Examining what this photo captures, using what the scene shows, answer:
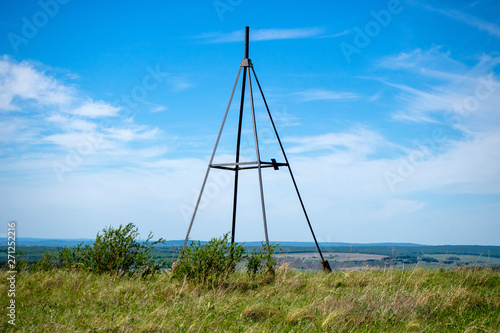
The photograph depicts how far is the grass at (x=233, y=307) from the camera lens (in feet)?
16.0

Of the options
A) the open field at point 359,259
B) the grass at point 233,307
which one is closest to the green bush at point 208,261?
the grass at point 233,307

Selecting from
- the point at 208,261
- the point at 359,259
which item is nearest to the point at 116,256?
the point at 208,261

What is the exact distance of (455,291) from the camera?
22.4ft

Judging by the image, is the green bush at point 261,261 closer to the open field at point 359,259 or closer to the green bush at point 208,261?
the green bush at point 208,261

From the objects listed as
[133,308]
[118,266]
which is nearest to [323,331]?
[133,308]

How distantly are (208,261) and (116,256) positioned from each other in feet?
6.77

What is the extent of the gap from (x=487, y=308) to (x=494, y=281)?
2.77 m

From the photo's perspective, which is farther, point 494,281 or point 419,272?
point 419,272

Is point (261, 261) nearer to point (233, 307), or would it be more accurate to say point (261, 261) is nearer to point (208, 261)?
point (208, 261)

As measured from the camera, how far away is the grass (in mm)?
4875

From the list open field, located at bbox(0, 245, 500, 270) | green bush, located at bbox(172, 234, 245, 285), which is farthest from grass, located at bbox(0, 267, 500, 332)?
open field, located at bbox(0, 245, 500, 270)

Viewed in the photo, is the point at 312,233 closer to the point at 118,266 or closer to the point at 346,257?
the point at 346,257

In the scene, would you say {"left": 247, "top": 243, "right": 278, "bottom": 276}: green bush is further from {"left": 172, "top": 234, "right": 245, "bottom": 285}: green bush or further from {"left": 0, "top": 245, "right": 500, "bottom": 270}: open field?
{"left": 0, "top": 245, "right": 500, "bottom": 270}: open field

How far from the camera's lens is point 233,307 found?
5.57 m
